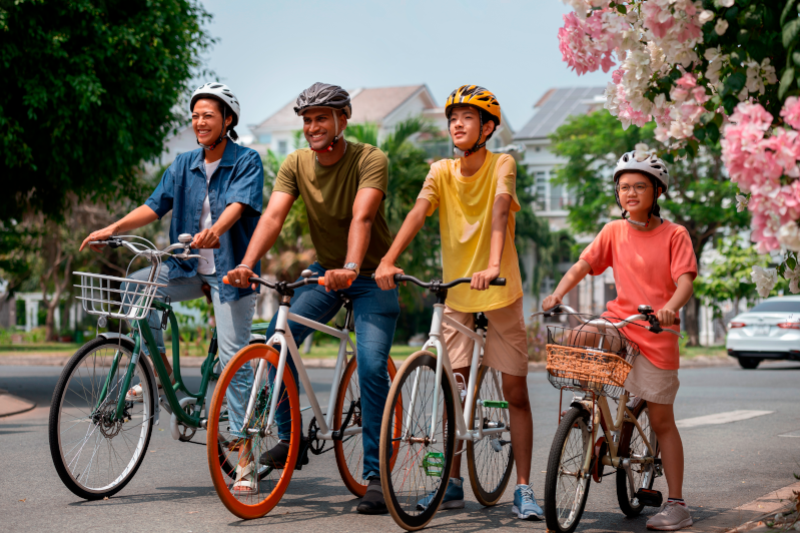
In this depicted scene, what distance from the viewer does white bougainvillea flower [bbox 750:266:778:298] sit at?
397cm

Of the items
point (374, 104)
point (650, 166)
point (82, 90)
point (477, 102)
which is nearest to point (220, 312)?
point (477, 102)

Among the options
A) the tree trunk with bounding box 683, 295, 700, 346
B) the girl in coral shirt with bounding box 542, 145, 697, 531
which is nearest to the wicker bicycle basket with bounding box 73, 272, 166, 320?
the girl in coral shirt with bounding box 542, 145, 697, 531

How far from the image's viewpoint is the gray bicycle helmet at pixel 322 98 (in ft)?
15.0

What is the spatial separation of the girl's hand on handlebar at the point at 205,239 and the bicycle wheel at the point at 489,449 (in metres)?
1.59

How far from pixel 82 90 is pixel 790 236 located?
8.44 m

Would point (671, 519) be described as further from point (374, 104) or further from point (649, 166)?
point (374, 104)

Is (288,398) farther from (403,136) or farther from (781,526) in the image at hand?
(403,136)

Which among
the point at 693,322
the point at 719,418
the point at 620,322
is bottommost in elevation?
the point at 719,418

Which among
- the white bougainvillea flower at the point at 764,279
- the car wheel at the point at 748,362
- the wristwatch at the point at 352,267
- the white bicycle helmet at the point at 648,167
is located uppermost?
the white bicycle helmet at the point at 648,167

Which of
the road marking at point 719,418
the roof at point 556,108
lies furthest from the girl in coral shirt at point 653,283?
the roof at point 556,108

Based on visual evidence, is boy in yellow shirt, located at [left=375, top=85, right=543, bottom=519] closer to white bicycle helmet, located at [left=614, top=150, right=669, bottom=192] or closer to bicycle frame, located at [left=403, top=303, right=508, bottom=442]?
bicycle frame, located at [left=403, top=303, right=508, bottom=442]

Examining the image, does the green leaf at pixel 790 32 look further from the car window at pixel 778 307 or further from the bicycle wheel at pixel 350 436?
the car window at pixel 778 307

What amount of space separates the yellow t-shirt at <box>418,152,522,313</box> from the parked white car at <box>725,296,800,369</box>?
15347mm

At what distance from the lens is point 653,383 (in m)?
4.33
